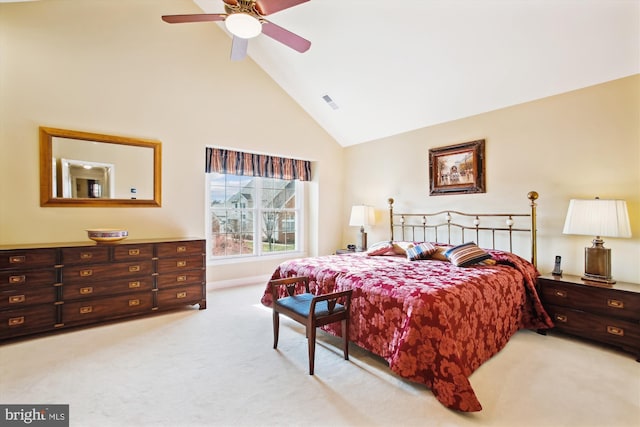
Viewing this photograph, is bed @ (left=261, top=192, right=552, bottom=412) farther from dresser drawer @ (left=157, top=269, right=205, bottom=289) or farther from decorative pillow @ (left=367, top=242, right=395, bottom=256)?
Answer: dresser drawer @ (left=157, top=269, right=205, bottom=289)

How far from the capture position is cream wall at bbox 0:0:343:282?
3.15 meters

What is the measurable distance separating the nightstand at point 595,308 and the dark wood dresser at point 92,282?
3777 millimetres

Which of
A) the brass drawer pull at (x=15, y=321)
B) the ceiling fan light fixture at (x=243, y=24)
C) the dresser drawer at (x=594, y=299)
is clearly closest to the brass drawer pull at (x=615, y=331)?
the dresser drawer at (x=594, y=299)

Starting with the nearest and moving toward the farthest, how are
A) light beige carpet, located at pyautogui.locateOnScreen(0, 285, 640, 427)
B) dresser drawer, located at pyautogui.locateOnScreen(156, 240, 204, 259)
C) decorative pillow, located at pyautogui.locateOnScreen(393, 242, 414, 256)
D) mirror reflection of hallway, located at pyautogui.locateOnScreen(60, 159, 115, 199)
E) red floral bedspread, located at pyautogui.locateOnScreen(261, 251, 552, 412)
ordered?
light beige carpet, located at pyautogui.locateOnScreen(0, 285, 640, 427), red floral bedspread, located at pyautogui.locateOnScreen(261, 251, 552, 412), mirror reflection of hallway, located at pyautogui.locateOnScreen(60, 159, 115, 199), dresser drawer, located at pyautogui.locateOnScreen(156, 240, 204, 259), decorative pillow, located at pyautogui.locateOnScreen(393, 242, 414, 256)

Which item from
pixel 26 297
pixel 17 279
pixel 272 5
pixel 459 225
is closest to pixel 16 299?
pixel 26 297

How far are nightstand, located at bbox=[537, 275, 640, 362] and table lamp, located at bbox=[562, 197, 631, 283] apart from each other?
0.14 metres

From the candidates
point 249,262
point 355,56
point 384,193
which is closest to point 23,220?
point 249,262

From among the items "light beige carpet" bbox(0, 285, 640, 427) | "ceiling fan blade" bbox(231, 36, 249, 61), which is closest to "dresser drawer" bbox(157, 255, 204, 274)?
"light beige carpet" bbox(0, 285, 640, 427)

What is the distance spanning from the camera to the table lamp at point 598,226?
264 cm

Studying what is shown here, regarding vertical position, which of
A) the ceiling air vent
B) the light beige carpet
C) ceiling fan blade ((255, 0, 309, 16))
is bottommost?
the light beige carpet

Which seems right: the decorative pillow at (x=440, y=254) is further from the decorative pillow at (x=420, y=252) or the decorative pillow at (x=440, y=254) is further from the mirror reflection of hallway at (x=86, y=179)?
the mirror reflection of hallway at (x=86, y=179)

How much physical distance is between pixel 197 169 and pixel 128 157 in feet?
2.76

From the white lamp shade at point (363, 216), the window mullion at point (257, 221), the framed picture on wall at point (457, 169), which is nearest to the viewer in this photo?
the framed picture on wall at point (457, 169)

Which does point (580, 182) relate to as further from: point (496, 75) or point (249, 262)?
point (249, 262)
